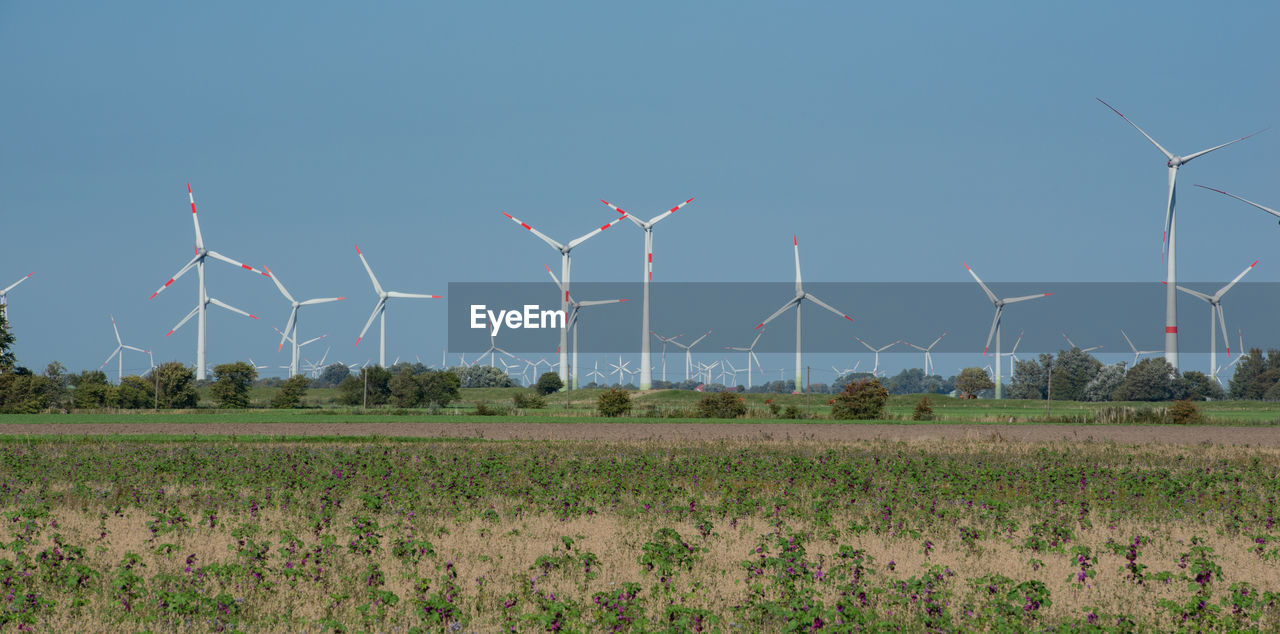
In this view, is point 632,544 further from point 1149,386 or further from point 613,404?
point 1149,386

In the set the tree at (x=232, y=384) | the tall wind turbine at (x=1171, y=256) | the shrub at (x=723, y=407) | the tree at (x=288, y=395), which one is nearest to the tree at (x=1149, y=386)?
the tall wind turbine at (x=1171, y=256)

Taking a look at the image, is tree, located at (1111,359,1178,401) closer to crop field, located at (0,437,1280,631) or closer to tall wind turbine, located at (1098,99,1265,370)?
tall wind turbine, located at (1098,99,1265,370)

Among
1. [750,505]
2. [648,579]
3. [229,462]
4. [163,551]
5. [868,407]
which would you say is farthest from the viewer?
[868,407]

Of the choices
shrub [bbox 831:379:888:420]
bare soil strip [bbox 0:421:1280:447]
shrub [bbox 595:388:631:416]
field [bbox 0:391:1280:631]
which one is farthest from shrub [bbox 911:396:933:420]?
field [bbox 0:391:1280:631]

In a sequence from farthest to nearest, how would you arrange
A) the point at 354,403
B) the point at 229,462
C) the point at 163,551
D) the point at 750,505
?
the point at 354,403 → the point at 229,462 → the point at 750,505 → the point at 163,551

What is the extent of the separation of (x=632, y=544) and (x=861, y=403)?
8492 cm

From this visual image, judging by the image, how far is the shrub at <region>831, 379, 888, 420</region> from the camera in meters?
103

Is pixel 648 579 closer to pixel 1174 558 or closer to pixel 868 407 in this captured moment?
pixel 1174 558

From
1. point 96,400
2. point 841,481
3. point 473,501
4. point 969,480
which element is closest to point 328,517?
point 473,501

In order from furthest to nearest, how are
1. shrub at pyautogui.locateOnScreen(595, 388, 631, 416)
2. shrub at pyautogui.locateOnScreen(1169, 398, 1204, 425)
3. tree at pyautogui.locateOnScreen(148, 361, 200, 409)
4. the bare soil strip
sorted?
tree at pyautogui.locateOnScreen(148, 361, 200, 409)
shrub at pyautogui.locateOnScreen(595, 388, 631, 416)
shrub at pyautogui.locateOnScreen(1169, 398, 1204, 425)
the bare soil strip

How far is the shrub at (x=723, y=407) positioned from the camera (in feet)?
344

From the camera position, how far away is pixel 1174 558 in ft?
68.1

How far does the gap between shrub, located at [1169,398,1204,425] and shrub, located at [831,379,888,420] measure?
25.4m

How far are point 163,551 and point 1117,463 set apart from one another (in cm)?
3550
